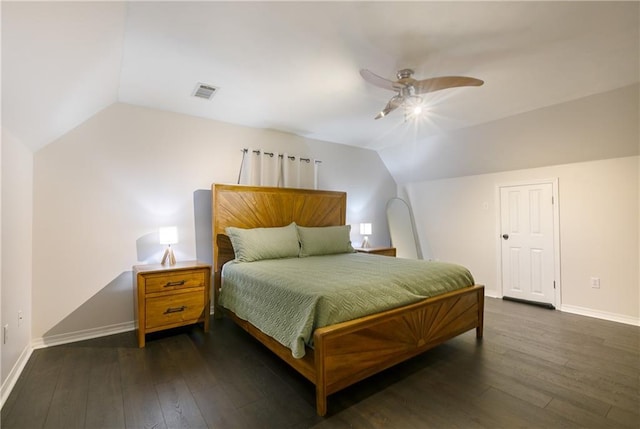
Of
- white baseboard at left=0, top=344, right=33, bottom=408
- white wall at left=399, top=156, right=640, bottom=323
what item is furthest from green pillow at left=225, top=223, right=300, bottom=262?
white wall at left=399, top=156, right=640, bottom=323

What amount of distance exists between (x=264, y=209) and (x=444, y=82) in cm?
255

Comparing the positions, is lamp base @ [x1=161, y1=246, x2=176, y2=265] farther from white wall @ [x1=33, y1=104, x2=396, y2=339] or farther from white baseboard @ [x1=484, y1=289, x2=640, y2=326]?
white baseboard @ [x1=484, y1=289, x2=640, y2=326]

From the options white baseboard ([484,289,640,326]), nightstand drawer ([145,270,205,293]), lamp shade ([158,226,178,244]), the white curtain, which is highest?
the white curtain

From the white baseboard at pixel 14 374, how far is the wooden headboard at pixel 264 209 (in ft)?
5.34

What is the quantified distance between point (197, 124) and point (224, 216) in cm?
120

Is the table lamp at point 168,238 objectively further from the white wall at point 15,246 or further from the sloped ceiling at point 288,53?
the sloped ceiling at point 288,53

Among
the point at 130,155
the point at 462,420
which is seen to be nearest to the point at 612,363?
the point at 462,420

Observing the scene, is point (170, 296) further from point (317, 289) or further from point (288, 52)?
point (288, 52)

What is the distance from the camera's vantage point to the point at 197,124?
12.0ft

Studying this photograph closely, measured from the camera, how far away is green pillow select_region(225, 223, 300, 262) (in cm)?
329

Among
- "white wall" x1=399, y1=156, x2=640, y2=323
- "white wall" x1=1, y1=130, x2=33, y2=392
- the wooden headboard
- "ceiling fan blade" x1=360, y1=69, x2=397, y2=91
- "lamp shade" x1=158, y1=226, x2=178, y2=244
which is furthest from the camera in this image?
the wooden headboard

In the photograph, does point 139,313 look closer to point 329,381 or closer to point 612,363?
point 329,381

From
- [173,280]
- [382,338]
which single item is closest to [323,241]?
[173,280]

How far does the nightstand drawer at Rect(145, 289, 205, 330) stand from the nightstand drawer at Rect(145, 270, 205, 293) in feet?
0.26
